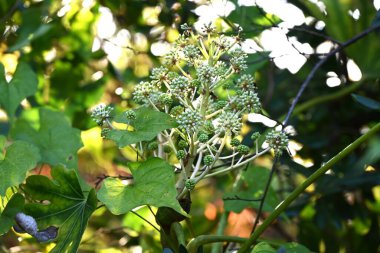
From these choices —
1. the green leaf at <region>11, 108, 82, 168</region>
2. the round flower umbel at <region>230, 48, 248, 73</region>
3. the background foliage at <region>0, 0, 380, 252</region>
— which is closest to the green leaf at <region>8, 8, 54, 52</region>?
the background foliage at <region>0, 0, 380, 252</region>

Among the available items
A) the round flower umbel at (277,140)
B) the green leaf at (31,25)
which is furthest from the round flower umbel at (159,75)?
the green leaf at (31,25)

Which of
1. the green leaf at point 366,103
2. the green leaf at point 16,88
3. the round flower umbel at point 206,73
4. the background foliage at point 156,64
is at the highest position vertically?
the round flower umbel at point 206,73

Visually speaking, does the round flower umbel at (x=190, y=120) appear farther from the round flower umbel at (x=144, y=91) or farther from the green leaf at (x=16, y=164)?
the green leaf at (x=16, y=164)

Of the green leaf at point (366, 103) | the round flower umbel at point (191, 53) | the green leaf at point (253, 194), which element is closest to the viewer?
the round flower umbel at point (191, 53)

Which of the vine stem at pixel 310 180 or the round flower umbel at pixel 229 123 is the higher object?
the round flower umbel at pixel 229 123

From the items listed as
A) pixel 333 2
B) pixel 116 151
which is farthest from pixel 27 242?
pixel 333 2

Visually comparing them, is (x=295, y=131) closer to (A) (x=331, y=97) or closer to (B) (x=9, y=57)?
(A) (x=331, y=97)

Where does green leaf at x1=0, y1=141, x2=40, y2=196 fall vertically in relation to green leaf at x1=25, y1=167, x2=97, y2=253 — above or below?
above

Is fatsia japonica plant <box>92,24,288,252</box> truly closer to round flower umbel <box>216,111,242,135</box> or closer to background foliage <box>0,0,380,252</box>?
round flower umbel <box>216,111,242,135</box>
